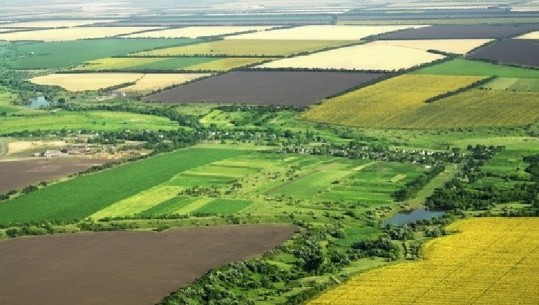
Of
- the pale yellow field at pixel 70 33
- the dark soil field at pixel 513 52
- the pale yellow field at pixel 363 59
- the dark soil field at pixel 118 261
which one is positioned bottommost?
the pale yellow field at pixel 70 33

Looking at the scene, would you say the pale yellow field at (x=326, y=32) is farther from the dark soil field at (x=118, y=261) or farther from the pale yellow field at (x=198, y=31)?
the dark soil field at (x=118, y=261)

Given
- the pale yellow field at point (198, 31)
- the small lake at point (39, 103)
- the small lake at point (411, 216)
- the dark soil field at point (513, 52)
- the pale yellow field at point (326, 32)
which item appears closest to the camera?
the small lake at point (411, 216)

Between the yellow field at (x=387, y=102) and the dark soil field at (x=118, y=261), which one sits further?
the yellow field at (x=387, y=102)

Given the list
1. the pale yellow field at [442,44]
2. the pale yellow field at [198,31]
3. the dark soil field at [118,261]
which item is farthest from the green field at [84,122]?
the pale yellow field at [198,31]

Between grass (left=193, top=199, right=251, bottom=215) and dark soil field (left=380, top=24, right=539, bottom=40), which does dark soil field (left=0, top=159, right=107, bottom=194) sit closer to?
grass (left=193, top=199, right=251, bottom=215)

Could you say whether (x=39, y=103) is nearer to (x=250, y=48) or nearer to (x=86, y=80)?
(x=86, y=80)

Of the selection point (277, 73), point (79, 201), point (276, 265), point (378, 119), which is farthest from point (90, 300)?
point (277, 73)

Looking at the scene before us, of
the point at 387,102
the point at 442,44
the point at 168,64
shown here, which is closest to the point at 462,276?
the point at 387,102

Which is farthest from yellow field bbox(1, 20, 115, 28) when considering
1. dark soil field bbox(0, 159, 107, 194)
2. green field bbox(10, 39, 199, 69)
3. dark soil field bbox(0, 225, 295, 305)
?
dark soil field bbox(0, 225, 295, 305)
